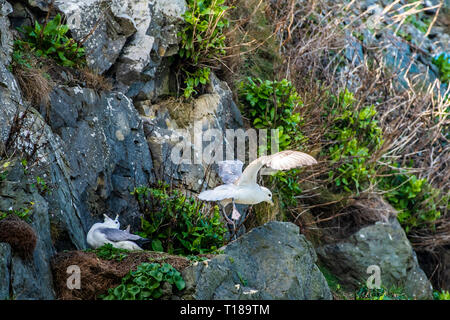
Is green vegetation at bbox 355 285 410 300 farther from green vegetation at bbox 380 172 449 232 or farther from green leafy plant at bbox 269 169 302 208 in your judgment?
green vegetation at bbox 380 172 449 232

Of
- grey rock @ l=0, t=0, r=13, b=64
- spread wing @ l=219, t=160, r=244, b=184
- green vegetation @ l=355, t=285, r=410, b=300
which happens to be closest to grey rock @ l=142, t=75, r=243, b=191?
spread wing @ l=219, t=160, r=244, b=184

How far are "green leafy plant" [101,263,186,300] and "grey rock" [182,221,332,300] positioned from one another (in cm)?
11

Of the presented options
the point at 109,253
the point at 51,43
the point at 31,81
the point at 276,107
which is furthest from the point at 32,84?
the point at 276,107

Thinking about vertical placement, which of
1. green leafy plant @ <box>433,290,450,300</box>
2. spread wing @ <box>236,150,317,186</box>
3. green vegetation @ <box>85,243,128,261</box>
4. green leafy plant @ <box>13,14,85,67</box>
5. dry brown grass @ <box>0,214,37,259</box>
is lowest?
green leafy plant @ <box>433,290,450,300</box>

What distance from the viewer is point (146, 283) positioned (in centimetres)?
421

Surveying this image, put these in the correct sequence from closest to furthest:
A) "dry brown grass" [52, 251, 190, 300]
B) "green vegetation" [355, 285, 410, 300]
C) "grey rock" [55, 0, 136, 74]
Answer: "dry brown grass" [52, 251, 190, 300]
"grey rock" [55, 0, 136, 74]
"green vegetation" [355, 285, 410, 300]

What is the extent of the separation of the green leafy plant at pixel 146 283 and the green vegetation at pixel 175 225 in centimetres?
129

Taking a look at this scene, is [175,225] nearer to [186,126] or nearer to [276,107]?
[186,126]

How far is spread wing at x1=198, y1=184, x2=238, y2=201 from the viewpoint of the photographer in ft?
16.5

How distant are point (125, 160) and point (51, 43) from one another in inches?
57.5

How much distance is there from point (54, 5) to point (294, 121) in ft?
11.7

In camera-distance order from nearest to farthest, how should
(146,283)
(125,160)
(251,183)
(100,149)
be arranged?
(146,283) → (251,183) → (100,149) → (125,160)

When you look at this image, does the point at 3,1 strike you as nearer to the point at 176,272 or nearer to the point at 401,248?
the point at 176,272
